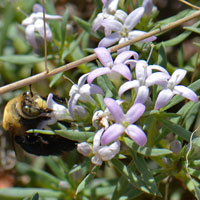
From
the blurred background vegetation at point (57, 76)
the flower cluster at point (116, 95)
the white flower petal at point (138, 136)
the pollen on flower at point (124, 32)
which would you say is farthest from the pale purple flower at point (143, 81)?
the blurred background vegetation at point (57, 76)

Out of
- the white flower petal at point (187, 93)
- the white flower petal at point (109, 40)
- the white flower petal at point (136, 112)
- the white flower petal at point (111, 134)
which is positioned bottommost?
the white flower petal at point (111, 134)

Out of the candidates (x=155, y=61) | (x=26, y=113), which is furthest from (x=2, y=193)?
(x=155, y=61)

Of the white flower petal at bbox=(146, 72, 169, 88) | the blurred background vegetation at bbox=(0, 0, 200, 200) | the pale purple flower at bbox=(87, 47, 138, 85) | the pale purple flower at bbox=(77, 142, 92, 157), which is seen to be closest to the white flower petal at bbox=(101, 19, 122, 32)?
the pale purple flower at bbox=(87, 47, 138, 85)

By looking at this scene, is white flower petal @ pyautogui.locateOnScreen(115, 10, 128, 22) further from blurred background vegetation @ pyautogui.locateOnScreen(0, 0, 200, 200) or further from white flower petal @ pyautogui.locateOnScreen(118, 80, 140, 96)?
white flower petal @ pyautogui.locateOnScreen(118, 80, 140, 96)

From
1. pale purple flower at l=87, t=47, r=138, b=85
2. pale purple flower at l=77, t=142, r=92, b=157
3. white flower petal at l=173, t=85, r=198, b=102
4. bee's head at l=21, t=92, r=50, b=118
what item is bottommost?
pale purple flower at l=77, t=142, r=92, b=157

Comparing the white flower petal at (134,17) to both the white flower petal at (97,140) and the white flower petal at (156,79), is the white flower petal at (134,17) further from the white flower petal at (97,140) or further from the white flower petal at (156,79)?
the white flower petal at (97,140)

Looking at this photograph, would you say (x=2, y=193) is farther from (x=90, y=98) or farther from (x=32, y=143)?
(x=90, y=98)

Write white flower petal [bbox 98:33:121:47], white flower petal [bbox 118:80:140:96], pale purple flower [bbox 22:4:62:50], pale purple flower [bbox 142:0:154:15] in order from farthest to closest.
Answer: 1. pale purple flower [bbox 22:4:62:50]
2. pale purple flower [bbox 142:0:154:15]
3. white flower petal [bbox 98:33:121:47]
4. white flower petal [bbox 118:80:140:96]
